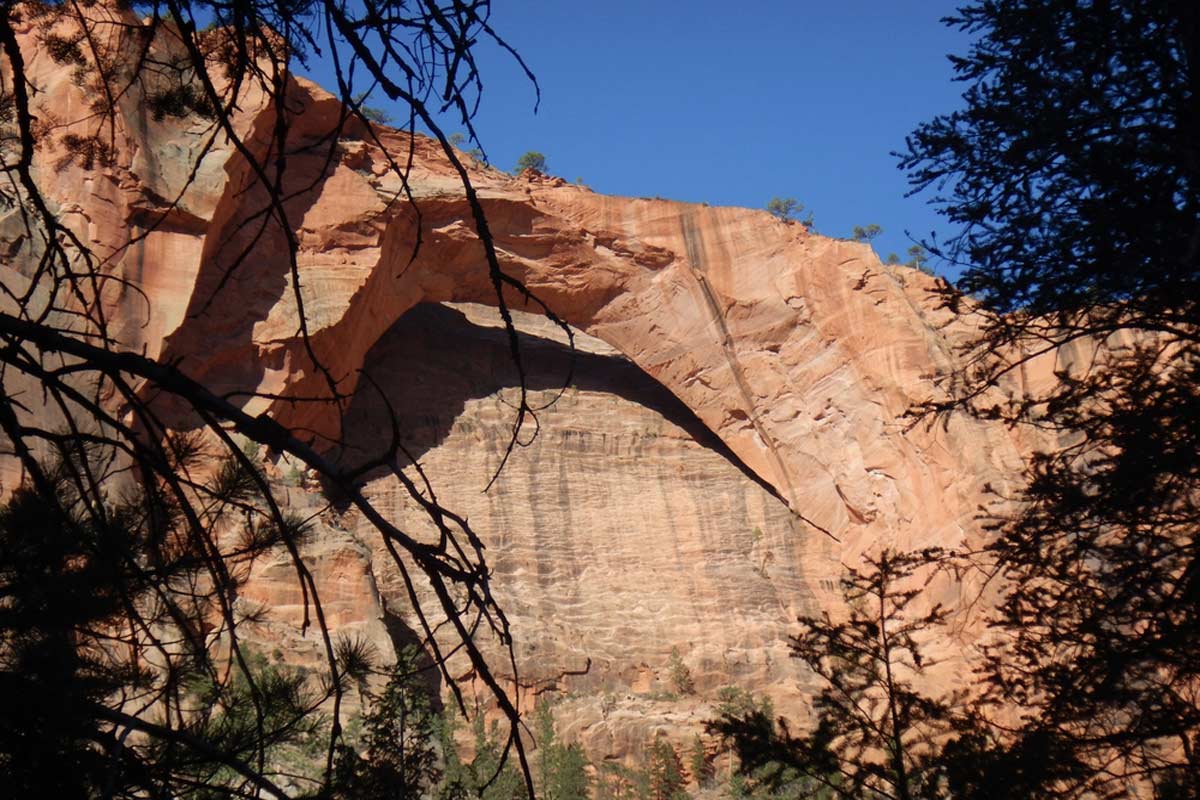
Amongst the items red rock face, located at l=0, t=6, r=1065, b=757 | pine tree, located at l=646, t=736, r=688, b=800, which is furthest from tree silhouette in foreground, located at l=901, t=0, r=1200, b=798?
red rock face, located at l=0, t=6, r=1065, b=757

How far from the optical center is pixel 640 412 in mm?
22422

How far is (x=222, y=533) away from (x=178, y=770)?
1365 centimetres

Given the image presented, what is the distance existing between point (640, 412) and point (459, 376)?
11.1 feet

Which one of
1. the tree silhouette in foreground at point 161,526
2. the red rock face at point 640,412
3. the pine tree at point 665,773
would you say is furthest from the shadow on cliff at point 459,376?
the tree silhouette in foreground at point 161,526

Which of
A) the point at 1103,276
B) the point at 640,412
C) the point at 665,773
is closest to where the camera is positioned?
the point at 1103,276

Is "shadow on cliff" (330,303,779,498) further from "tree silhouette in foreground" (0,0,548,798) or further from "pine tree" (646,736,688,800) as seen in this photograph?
"tree silhouette in foreground" (0,0,548,798)

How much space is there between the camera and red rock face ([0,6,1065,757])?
1833cm

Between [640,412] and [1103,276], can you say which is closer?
[1103,276]

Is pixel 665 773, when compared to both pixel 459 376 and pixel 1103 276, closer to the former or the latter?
pixel 459 376

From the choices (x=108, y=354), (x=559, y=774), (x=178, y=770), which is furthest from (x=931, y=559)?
(x=559, y=774)

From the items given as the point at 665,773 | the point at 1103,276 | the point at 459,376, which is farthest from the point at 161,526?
the point at 459,376

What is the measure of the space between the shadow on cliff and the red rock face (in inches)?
2.0

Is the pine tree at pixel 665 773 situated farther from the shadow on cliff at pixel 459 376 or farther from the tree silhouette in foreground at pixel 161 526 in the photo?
the tree silhouette in foreground at pixel 161 526

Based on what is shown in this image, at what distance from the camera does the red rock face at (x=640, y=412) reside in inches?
722
